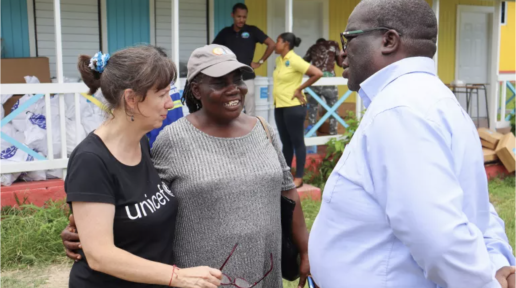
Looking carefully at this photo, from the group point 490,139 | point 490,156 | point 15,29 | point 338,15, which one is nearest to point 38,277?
point 15,29

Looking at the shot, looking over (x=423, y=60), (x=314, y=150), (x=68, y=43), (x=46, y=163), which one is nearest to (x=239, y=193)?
(x=423, y=60)

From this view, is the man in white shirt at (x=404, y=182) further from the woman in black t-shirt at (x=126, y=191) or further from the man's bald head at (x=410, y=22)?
the woman in black t-shirt at (x=126, y=191)

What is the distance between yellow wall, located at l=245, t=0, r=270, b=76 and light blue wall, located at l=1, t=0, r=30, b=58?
11.3 feet

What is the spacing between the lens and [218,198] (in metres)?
2.07

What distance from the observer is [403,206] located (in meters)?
1.25

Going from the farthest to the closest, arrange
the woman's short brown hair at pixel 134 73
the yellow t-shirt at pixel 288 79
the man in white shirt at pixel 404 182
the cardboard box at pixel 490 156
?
the cardboard box at pixel 490 156 < the yellow t-shirt at pixel 288 79 < the woman's short brown hair at pixel 134 73 < the man in white shirt at pixel 404 182

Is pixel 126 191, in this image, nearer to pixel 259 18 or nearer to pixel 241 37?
pixel 241 37

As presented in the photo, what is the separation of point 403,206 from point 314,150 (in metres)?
6.33

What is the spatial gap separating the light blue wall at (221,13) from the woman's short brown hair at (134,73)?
6952 millimetres

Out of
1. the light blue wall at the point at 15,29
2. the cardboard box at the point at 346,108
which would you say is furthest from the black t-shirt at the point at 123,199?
the cardboard box at the point at 346,108

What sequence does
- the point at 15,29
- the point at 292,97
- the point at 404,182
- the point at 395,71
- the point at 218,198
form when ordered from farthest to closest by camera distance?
the point at 15,29
the point at 292,97
the point at 218,198
the point at 395,71
the point at 404,182

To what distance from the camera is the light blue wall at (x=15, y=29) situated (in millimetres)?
7098

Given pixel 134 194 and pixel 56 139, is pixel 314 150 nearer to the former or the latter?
pixel 56 139

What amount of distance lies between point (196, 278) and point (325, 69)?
6.60 metres
